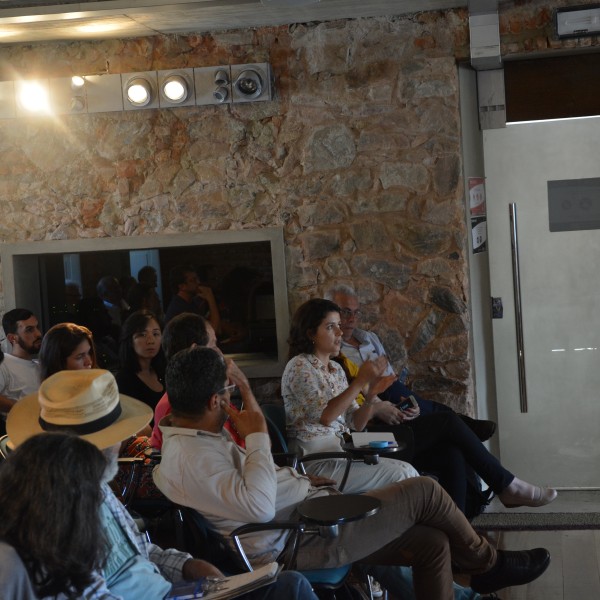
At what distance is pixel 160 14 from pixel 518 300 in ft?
8.68

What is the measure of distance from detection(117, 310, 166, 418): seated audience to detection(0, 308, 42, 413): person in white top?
0.51 m

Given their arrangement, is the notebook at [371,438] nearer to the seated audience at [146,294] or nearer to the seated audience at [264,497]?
the seated audience at [264,497]

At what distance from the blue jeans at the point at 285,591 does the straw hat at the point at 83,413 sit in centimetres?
61

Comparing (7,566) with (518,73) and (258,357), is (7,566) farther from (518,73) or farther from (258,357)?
(518,73)

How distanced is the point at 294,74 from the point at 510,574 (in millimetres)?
3149

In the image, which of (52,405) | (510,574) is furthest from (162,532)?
(510,574)

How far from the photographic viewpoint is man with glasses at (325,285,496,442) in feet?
16.7

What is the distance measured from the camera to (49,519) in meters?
1.92

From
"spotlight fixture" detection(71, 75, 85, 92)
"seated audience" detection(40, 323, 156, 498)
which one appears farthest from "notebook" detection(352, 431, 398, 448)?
"spotlight fixture" detection(71, 75, 85, 92)

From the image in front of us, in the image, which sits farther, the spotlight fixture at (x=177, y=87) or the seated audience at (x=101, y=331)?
the seated audience at (x=101, y=331)

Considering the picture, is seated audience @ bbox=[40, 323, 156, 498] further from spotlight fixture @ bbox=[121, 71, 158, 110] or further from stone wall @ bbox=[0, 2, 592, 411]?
spotlight fixture @ bbox=[121, 71, 158, 110]

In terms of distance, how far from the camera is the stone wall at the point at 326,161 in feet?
17.4

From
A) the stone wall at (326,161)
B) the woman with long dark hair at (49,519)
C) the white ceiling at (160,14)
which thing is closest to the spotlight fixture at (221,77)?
the stone wall at (326,161)

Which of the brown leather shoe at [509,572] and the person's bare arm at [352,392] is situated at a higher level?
the person's bare arm at [352,392]
